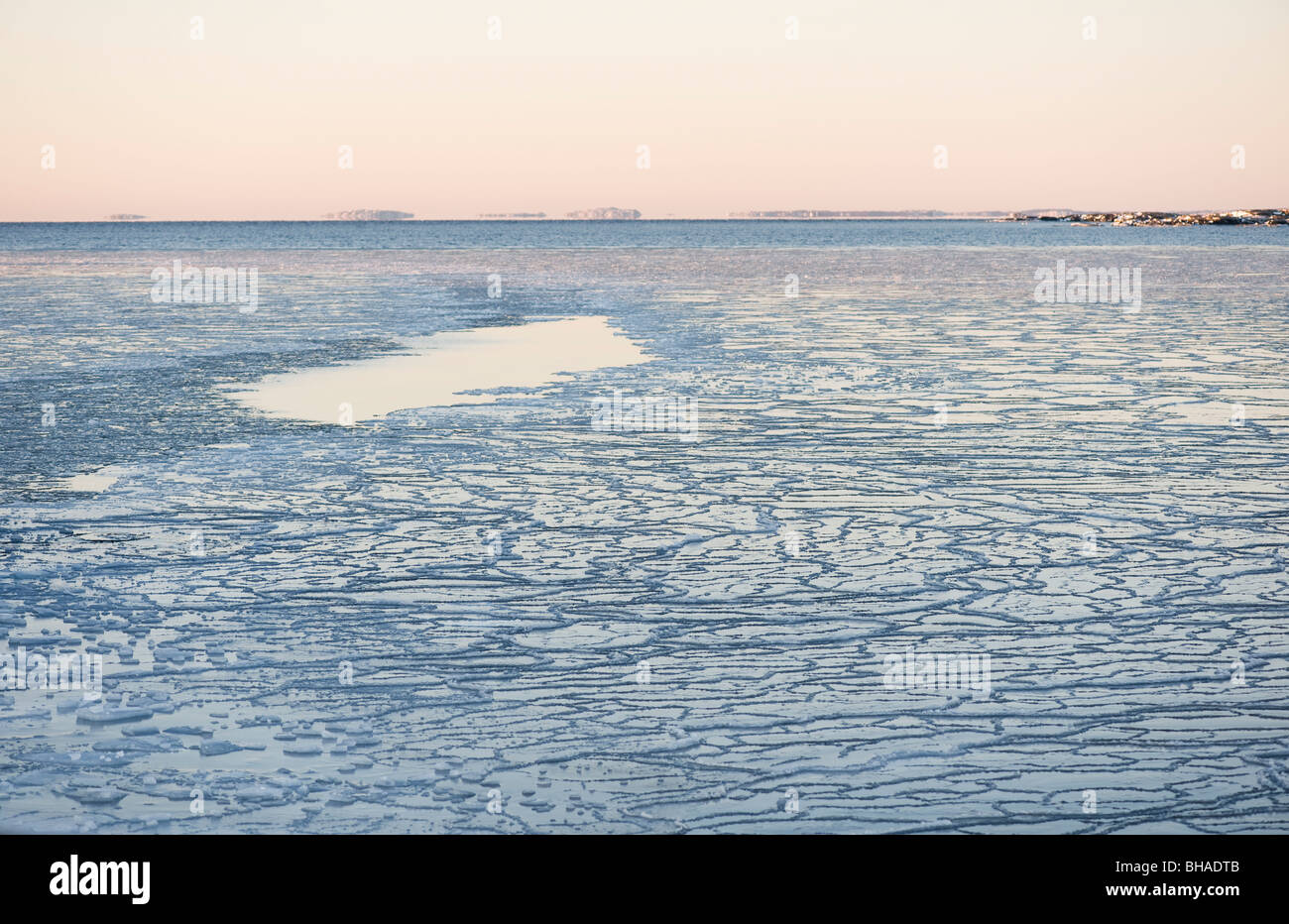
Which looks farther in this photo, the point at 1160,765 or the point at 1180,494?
the point at 1180,494

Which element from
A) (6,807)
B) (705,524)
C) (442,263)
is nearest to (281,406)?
(705,524)

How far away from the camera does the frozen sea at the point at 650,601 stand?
4406 mm

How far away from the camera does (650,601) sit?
6449 mm

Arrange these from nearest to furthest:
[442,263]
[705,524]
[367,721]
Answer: [367,721], [705,524], [442,263]

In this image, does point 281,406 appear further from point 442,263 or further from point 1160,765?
point 442,263

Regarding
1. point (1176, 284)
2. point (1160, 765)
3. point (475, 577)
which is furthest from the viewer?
point (1176, 284)

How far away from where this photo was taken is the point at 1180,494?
8.64 m

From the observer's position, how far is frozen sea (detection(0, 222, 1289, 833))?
441 cm
